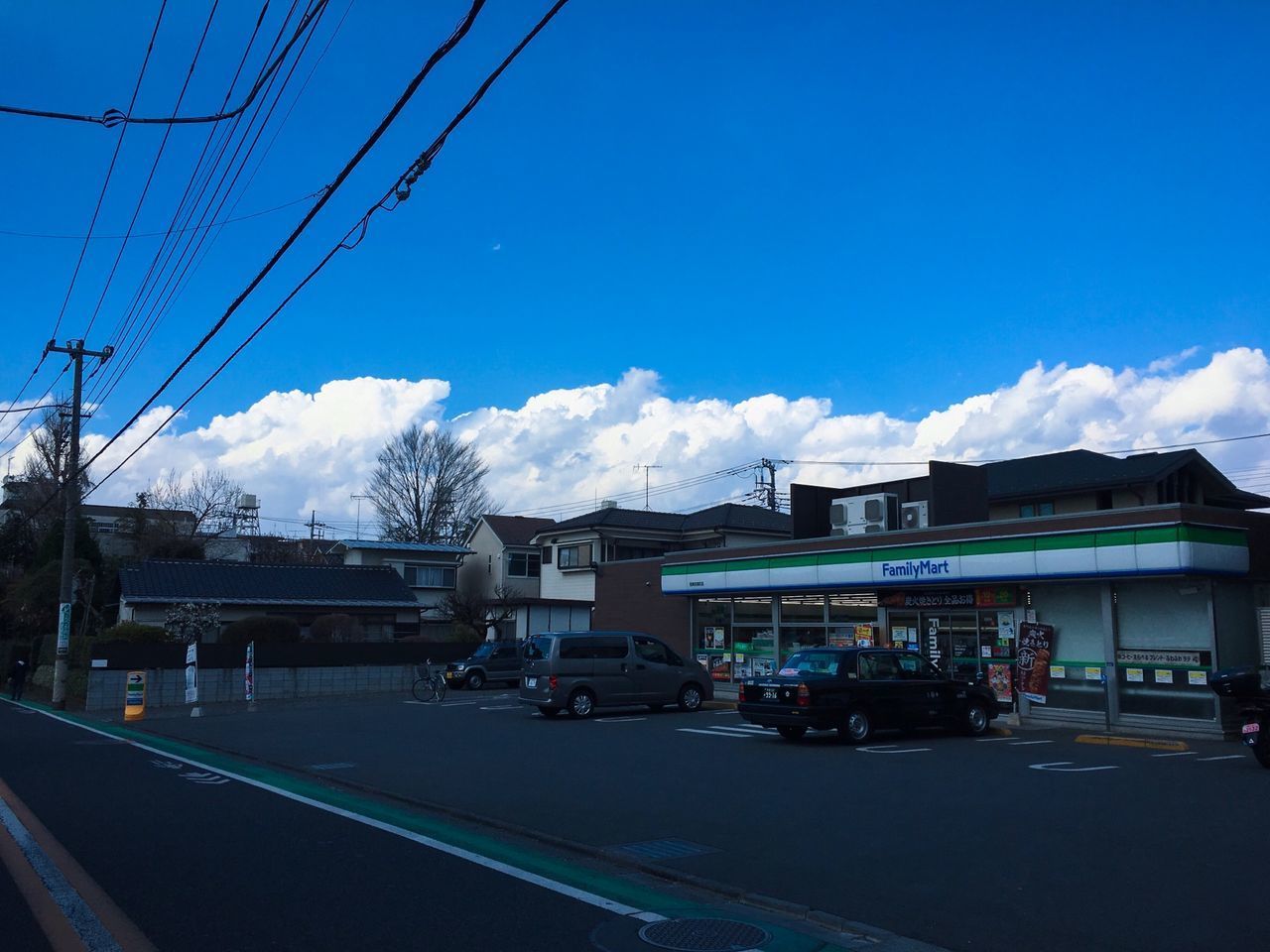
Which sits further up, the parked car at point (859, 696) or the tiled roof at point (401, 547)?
the tiled roof at point (401, 547)

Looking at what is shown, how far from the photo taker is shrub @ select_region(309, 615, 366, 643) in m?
40.6

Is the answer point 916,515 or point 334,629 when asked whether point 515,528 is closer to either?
point 334,629

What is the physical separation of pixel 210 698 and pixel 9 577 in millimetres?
27021

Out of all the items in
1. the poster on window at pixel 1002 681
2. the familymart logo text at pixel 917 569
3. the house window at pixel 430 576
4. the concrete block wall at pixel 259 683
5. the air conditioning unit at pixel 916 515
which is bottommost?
the concrete block wall at pixel 259 683

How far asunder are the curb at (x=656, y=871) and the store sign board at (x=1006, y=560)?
13616mm

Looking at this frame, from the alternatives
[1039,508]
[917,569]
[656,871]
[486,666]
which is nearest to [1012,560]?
[917,569]

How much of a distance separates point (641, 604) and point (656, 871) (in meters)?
23.9

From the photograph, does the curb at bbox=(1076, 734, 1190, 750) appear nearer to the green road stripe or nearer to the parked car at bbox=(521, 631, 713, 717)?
the parked car at bbox=(521, 631, 713, 717)

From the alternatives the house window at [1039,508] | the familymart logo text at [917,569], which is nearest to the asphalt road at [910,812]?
the familymart logo text at [917,569]

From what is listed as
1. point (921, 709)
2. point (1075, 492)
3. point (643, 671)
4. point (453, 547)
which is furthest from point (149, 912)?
point (453, 547)

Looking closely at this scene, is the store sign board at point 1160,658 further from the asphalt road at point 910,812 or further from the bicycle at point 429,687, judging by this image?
the bicycle at point 429,687

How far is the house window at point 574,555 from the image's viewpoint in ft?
156

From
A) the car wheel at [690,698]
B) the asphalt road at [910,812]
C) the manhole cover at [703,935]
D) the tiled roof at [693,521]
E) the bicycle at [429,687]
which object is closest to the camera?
the manhole cover at [703,935]

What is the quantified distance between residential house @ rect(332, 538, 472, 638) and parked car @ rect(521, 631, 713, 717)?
1204 inches
